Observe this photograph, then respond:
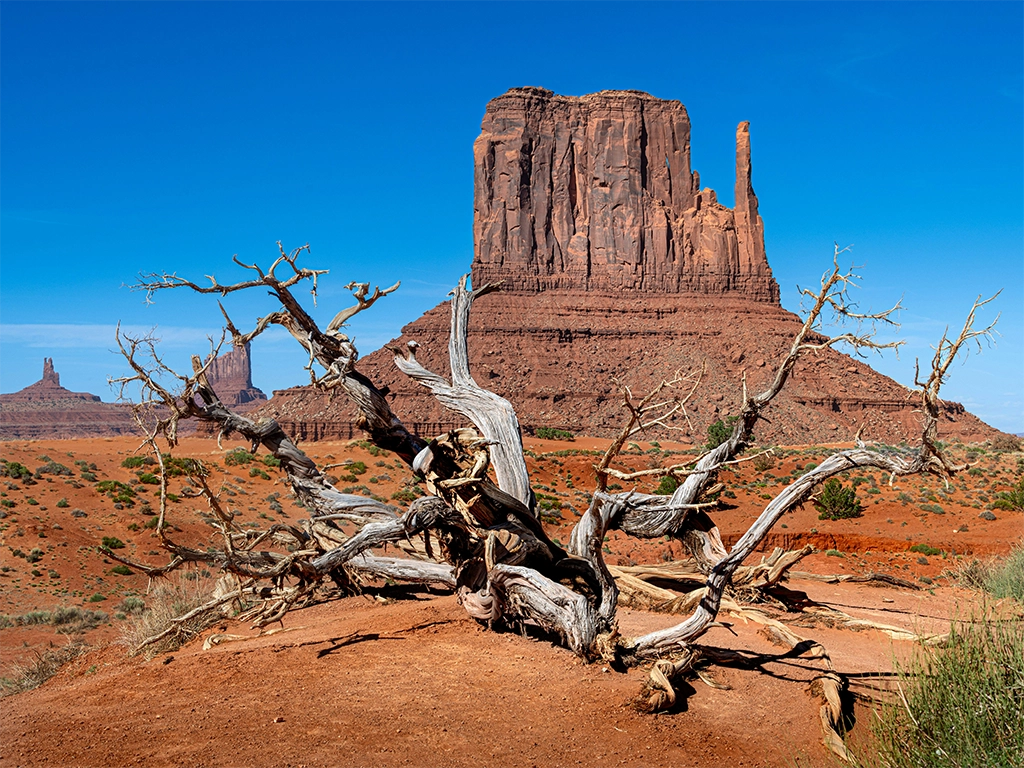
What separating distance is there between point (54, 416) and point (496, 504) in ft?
475

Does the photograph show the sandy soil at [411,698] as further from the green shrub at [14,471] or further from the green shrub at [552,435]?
the green shrub at [552,435]

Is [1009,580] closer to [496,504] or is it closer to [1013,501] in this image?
[496,504]

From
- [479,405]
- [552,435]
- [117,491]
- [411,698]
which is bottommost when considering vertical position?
[411,698]

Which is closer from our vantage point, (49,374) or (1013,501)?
(1013,501)

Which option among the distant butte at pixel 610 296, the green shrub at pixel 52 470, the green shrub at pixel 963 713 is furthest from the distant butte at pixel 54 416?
the green shrub at pixel 963 713

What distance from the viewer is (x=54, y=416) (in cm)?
13338

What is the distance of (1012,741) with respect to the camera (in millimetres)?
4141

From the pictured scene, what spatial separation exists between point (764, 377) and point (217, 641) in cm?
7664

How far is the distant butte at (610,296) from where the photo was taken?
3120 inches

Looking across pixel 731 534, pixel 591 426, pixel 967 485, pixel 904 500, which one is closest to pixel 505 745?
pixel 731 534

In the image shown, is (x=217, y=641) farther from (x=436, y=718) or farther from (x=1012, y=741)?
(x=1012, y=741)

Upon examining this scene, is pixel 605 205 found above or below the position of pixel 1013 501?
above

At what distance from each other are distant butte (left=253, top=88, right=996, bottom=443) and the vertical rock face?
98.8 meters

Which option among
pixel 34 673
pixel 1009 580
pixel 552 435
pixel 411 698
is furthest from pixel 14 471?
pixel 552 435
